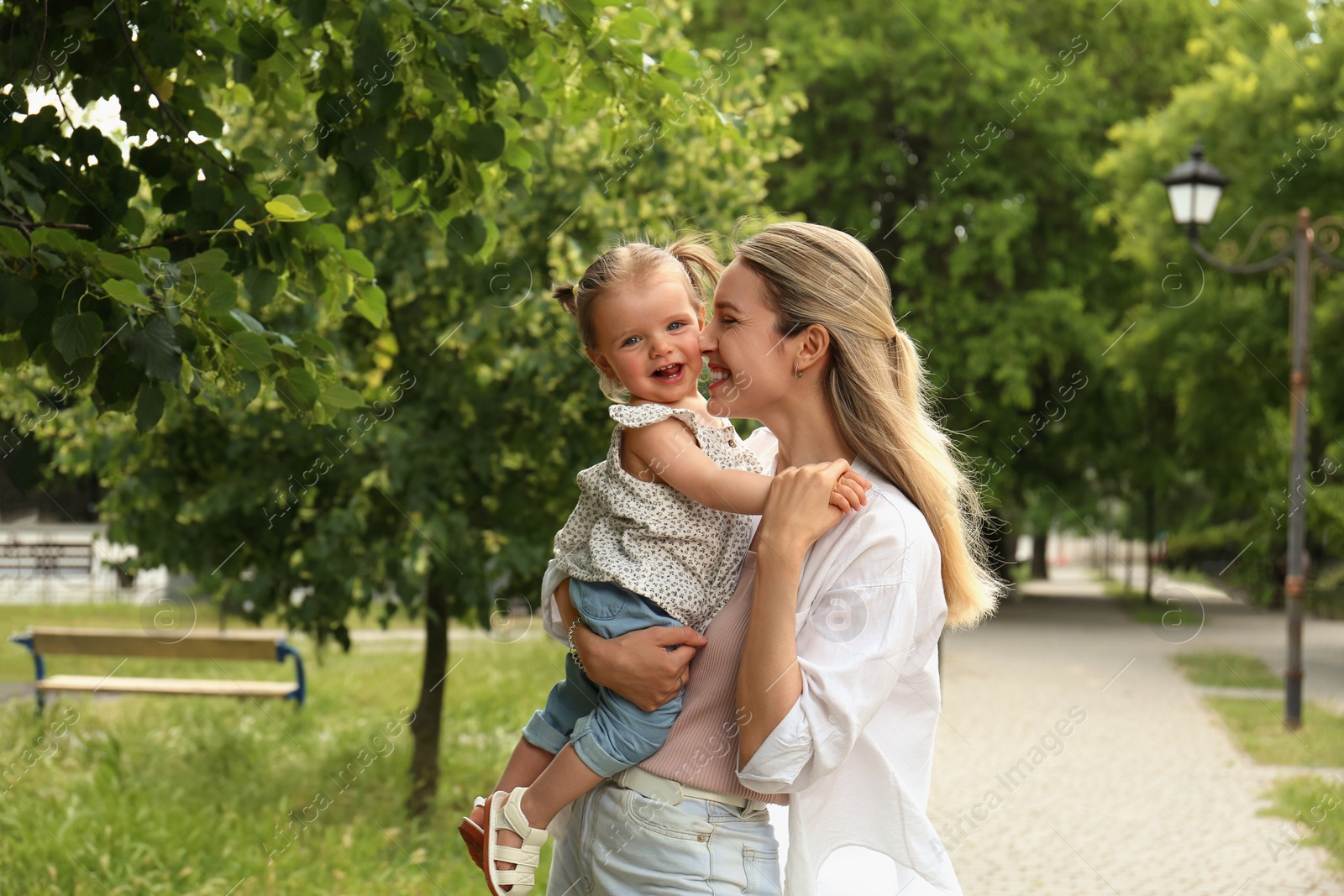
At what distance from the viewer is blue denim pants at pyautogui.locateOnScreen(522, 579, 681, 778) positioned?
7.32 feet

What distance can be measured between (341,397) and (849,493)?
1475mm

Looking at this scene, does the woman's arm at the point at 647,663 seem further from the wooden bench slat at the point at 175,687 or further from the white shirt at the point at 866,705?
the wooden bench slat at the point at 175,687

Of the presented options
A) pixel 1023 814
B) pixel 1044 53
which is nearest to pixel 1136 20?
pixel 1044 53

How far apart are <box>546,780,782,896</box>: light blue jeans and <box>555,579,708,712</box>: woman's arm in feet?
0.58

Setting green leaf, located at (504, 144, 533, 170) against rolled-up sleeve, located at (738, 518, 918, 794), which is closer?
rolled-up sleeve, located at (738, 518, 918, 794)

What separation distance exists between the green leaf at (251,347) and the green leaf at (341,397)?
258 mm

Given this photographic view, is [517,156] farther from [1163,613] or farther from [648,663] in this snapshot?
[1163,613]

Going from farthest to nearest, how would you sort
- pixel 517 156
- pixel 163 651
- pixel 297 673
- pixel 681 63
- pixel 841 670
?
pixel 297 673 < pixel 163 651 < pixel 517 156 < pixel 681 63 < pixel 841 670

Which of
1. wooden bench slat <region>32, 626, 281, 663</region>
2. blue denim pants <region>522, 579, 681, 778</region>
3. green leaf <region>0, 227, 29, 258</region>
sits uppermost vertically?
green leaf <region>0, 227, 29, 258</region>

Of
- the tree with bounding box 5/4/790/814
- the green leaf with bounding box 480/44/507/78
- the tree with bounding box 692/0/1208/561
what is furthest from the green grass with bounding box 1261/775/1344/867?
the tree with bounding box 692/0/1208/561

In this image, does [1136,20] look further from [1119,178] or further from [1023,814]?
[1023,814]

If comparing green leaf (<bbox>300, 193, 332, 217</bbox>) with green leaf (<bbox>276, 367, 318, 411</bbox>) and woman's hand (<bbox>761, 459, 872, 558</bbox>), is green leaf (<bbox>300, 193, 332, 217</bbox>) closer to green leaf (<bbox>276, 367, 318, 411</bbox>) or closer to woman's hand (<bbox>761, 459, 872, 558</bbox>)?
green leaf (<bbox>276, 367, 318, 411</bbox>)

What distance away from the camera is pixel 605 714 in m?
2.28

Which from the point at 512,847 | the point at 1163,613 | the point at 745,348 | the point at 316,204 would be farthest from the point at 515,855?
the point at 1163,613
